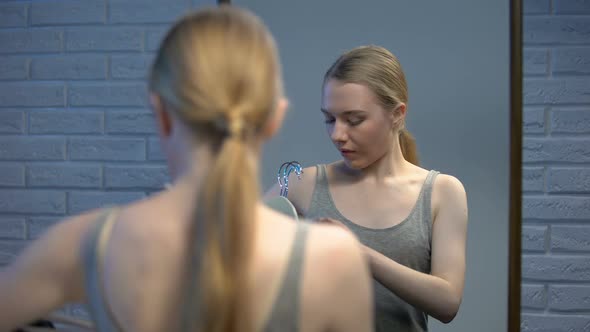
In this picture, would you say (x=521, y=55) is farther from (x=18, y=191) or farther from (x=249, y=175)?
(x=18, y=191)

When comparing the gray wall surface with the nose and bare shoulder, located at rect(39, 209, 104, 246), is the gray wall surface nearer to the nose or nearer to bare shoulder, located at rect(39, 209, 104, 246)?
the nose

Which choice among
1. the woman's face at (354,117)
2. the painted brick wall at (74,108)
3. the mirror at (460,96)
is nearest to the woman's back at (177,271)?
the woman's face at (354,117)

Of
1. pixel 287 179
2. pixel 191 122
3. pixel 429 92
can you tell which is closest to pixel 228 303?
pixel 191 122

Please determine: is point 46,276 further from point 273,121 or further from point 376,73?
point 376,73

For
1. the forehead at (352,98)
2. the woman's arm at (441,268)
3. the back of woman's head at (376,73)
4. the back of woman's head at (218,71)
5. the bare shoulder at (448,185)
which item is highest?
the back of woman's head at (376,73)

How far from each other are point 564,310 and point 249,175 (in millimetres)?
1019

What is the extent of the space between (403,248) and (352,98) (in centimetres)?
32

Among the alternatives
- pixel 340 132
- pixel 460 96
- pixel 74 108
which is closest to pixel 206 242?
pixel 340 132

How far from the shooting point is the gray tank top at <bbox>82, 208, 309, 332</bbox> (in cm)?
56

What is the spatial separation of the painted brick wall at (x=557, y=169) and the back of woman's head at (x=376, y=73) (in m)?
0.31

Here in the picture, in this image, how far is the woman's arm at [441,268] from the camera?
107cm

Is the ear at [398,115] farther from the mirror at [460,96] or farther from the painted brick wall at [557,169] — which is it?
the painted brick wall at [557,169]

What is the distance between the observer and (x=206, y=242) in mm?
530

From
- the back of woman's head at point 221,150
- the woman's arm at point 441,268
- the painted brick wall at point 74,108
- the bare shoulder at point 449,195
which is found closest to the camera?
the back of woman's head at point 221,150
